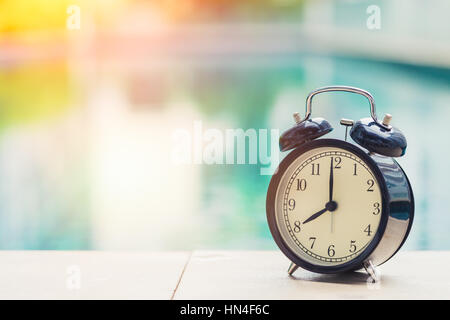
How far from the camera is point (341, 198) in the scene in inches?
47.8

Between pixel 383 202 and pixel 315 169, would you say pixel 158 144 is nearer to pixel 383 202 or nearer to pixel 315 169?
pixel 315 169

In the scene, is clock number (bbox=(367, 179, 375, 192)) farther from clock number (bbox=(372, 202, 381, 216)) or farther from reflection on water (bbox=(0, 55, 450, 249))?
reflection on water (bbox=(0, 55, 450, 249))

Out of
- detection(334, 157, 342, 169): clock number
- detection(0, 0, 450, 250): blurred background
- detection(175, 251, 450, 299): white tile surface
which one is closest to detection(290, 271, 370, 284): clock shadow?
detection(175, 251, 450, 299): white tile surface

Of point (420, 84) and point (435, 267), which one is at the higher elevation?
point (420, 84)

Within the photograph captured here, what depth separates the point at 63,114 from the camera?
197 cm

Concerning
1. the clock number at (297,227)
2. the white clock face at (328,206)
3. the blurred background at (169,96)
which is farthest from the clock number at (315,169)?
the blurred background at (169,96)

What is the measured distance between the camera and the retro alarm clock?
1.18 metres

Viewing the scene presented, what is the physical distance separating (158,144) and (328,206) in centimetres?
89

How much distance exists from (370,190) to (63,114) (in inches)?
44.1

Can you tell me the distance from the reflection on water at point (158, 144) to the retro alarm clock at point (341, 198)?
0.72 metres

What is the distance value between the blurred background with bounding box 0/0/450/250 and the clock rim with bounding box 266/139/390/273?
0.71m
